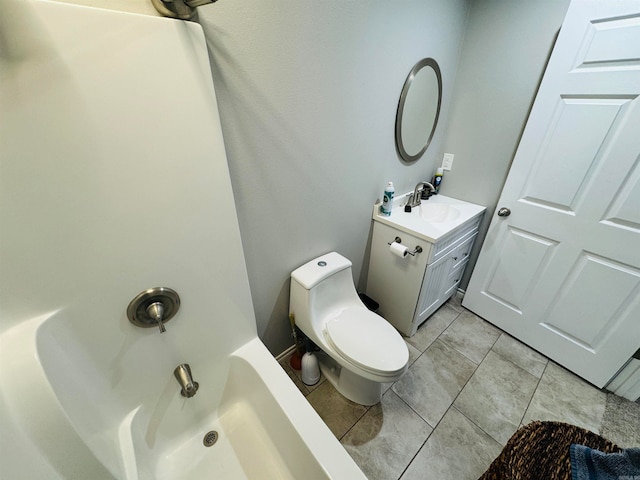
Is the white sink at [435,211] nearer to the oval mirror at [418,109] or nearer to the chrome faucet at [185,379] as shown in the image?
the oval mirror at [418,109]

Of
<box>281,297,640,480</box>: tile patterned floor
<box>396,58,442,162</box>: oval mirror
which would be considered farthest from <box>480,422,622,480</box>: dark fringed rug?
<box>396,58,442,162</box>: oval mirror

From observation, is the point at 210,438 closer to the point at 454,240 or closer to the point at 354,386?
the point at 354,386

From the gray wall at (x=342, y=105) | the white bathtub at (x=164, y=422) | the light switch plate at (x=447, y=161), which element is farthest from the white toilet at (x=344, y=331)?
the light switch plate at (x=447, y=161)

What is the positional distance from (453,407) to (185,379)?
4.40 feet

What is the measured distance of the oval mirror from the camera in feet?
4.50

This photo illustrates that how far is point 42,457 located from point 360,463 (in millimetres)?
1103

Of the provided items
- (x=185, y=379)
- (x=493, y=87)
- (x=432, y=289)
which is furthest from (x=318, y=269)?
(x=493, y=87)

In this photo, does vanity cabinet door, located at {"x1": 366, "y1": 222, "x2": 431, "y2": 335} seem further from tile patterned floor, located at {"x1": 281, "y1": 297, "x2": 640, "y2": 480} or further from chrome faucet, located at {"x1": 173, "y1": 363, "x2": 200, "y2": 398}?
chrome faucet, located at {"x1": 173, "y1": 363, "x2": 200, "y2": 398}

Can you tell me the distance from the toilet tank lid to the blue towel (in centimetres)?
97

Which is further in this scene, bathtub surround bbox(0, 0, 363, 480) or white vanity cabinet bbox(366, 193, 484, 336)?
white vanity cabinet bbox(366, 193, 484, 336)

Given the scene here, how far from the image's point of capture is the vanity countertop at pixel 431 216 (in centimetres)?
138

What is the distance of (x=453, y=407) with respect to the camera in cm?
129

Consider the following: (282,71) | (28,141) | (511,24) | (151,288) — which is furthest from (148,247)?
(511,24)

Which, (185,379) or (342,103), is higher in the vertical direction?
(342,103)
